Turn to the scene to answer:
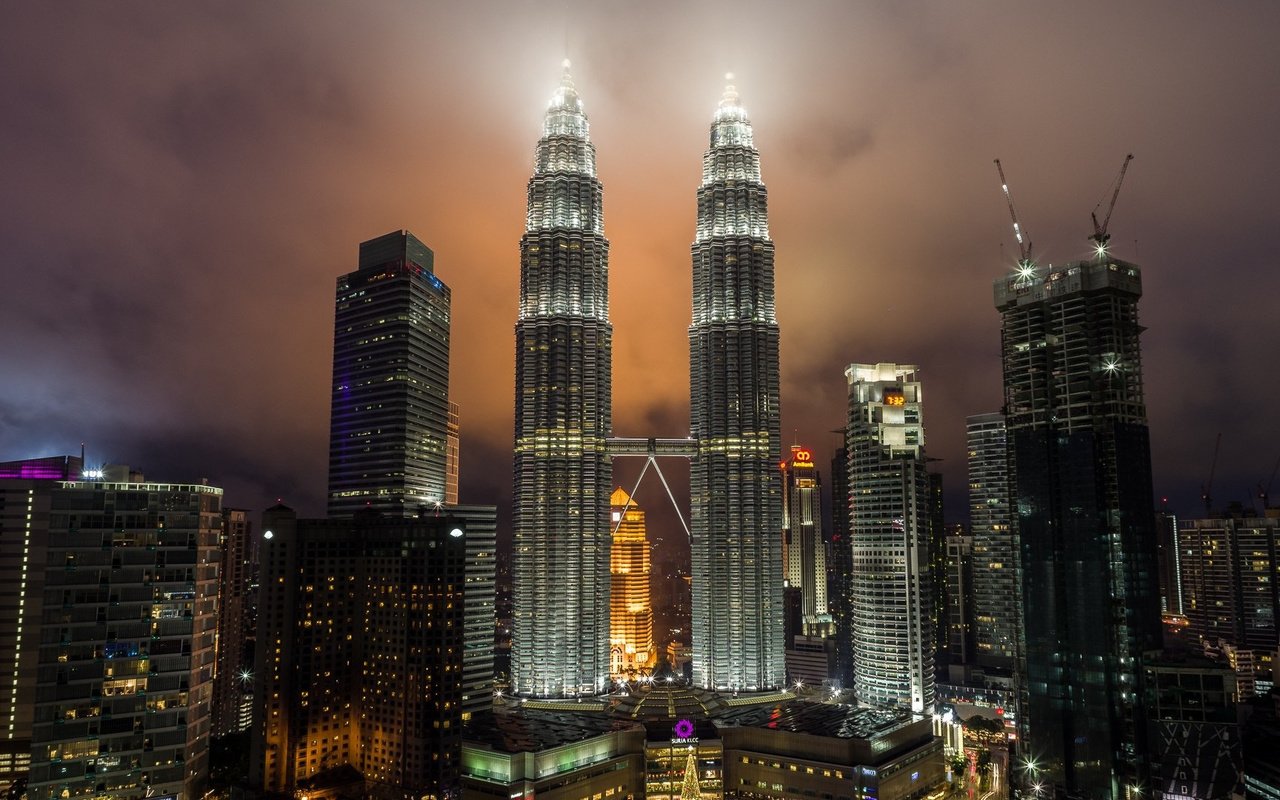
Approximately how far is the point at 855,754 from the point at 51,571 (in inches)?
4910

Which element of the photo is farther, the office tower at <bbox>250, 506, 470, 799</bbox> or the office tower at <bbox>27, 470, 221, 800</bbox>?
the office tower at <bbox>250, 506, 470, 799</bbox>

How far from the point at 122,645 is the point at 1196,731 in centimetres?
15297

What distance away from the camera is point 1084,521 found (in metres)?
147

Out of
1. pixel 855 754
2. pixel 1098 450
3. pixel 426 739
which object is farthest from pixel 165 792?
pixel 1098 450

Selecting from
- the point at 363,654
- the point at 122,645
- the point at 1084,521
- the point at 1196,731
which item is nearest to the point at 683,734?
the point at 363,654

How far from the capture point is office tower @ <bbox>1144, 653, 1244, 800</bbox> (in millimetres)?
129500

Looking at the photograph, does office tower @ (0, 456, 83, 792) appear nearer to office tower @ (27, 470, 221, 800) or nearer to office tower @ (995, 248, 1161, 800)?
office tower @ (27, 470, 221, 800)

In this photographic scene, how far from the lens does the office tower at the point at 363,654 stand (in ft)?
468

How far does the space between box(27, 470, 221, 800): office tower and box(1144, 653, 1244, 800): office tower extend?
142 metres

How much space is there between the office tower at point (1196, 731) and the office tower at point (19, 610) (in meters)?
172

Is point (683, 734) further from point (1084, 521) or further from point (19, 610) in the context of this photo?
point (19, 610)

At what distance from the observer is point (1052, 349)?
158250 mm

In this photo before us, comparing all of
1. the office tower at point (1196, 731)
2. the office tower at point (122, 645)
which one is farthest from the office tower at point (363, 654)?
the office tower at point (1196, 731)

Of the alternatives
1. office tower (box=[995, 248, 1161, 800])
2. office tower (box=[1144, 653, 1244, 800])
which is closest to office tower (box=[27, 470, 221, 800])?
office tower (box=[995, 248, 1161, 800])
